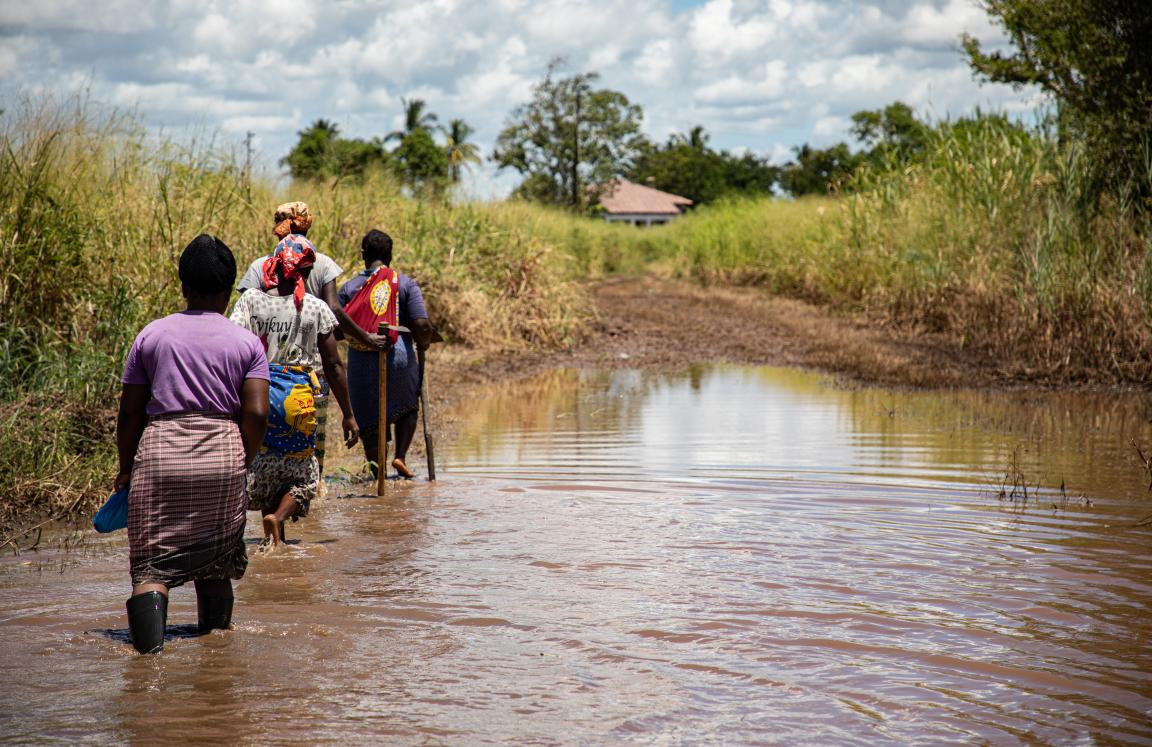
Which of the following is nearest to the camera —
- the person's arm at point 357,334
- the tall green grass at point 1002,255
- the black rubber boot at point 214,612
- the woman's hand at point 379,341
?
the black rubber boot at point 214,612

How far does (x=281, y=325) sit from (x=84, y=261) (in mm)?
Answer: 4451

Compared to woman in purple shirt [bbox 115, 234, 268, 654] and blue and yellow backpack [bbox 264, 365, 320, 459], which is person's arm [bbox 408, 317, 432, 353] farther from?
woman in purple shirt [bbox 115, 234, 268, 654]

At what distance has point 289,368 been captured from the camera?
230 inches

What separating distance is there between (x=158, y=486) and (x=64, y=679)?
81 centimetres

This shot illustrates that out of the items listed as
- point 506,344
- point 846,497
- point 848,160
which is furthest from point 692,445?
point 848,160

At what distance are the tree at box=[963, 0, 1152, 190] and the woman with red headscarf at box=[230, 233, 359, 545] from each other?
35.9 feet

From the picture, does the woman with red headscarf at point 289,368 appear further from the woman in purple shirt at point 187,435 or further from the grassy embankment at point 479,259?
the grassy embankment at point 479,259

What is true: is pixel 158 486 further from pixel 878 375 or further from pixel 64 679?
pixel 878 375

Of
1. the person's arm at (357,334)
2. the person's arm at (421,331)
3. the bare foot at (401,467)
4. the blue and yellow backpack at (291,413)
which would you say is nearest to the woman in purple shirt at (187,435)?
the blue and yellow backpack at (291,413)

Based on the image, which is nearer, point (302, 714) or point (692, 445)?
point (302, 714)

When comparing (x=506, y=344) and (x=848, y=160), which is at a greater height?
(x=848, y=160)

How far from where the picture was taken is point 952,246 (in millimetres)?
17469

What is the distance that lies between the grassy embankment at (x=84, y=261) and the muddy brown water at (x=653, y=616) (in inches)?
41.9

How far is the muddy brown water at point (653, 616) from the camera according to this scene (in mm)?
3971
